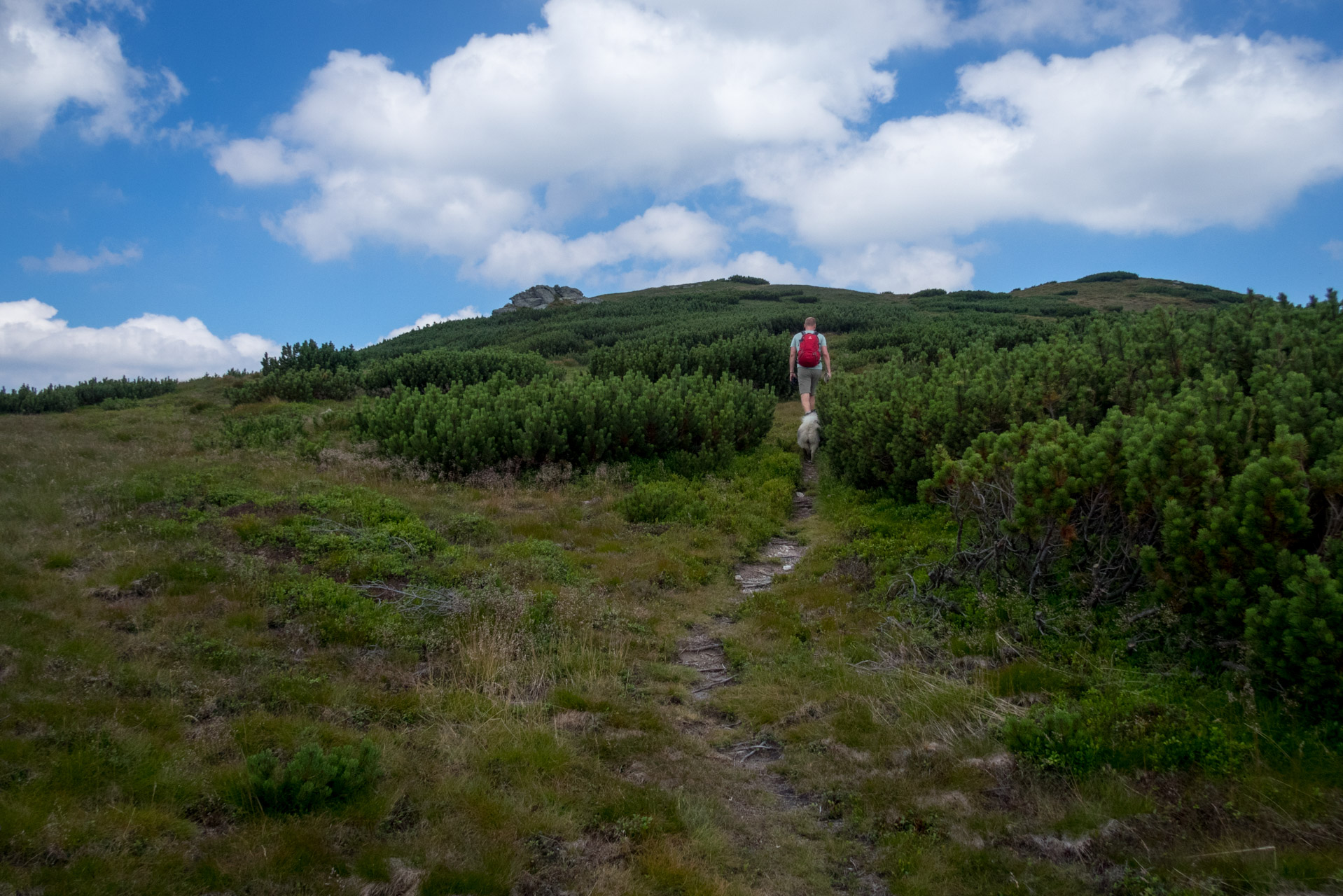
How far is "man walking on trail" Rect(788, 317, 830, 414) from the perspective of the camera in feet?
50.3

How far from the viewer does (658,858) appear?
3572 mm

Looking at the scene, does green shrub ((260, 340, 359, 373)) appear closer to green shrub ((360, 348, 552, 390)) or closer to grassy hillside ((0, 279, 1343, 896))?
green shrub ((360, 348, 552, 390))

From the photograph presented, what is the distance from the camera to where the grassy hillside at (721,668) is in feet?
11.3

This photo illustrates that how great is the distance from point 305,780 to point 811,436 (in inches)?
462

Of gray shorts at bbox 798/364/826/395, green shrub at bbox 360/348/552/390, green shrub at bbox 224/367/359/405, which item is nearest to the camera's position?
gray shorts at bbox 798/364/826/395

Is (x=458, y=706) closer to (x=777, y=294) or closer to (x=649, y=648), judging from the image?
(x=649, y=648)

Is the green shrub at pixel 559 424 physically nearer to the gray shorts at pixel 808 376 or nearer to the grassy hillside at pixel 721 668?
the grassy hillside at pixel 721 668

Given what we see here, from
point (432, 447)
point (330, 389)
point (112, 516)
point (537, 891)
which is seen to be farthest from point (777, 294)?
point (537, 891)

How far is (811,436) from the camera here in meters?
14.3

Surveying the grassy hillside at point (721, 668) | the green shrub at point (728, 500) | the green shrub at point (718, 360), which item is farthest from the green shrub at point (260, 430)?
the green shrub at point (718, 360)

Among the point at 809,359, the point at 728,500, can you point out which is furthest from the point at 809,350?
the point at 728,500

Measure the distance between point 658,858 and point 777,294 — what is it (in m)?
51.1

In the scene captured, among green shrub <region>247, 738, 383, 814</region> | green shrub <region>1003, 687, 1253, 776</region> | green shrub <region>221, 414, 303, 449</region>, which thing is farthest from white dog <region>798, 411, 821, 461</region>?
green shrub <region>247, 738, 383, 814</region>

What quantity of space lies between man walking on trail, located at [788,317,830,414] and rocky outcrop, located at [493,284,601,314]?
3768 centimetres
